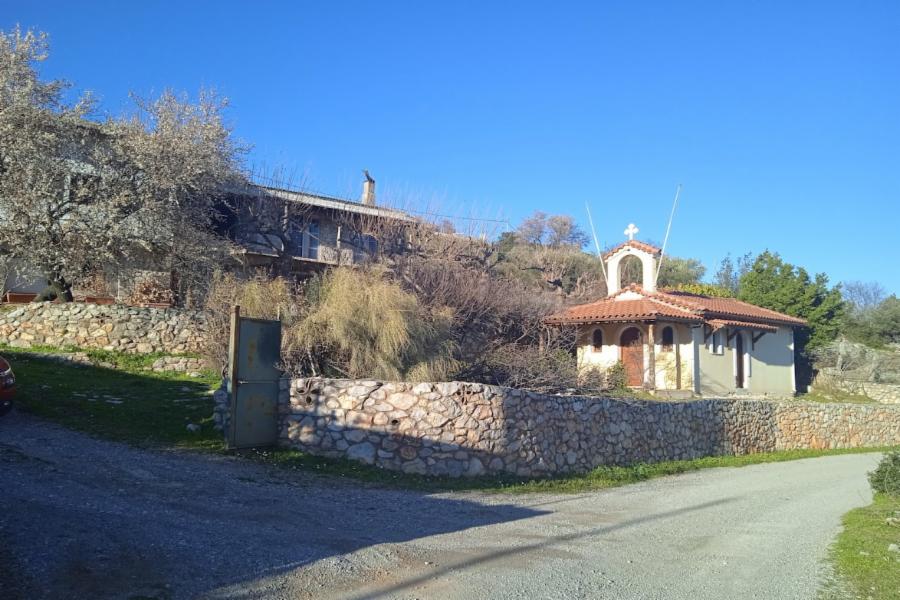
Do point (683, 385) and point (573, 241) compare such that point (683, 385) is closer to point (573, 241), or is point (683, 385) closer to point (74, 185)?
point (74, 185)

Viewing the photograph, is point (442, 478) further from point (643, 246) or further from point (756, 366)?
point (756, 366)

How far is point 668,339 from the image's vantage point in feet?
94.8

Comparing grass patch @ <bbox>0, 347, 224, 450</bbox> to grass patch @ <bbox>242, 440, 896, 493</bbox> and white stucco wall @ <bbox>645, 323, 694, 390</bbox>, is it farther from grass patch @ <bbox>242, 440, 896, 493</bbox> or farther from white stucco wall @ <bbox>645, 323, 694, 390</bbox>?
white stucco wall @ <bbox>645, 323, 694, 390</bbox>

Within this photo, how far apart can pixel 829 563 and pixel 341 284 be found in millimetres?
10344

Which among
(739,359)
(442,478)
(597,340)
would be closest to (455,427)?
(442,478)

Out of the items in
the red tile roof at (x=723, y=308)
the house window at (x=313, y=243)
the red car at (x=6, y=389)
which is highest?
the house window at (x=313, y=243)

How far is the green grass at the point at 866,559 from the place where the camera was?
699 centimetres

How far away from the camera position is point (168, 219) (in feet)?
72.1

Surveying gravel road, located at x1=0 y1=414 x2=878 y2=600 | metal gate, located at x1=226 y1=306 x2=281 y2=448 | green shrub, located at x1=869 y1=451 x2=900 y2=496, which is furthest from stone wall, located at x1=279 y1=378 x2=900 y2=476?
green shrub, located at x1=869 y1=451 x2=900 y2=496

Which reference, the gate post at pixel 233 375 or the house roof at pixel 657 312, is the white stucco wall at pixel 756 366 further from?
the gate post at pixel 233 375

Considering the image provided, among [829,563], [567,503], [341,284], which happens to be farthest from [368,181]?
[829,563]

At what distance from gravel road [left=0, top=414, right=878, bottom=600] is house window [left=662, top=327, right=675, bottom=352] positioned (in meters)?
16.1

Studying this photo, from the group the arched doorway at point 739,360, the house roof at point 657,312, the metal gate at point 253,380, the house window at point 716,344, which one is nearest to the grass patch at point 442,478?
the metal gate at point 253,380

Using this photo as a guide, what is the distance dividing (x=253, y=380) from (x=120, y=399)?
162 inches
